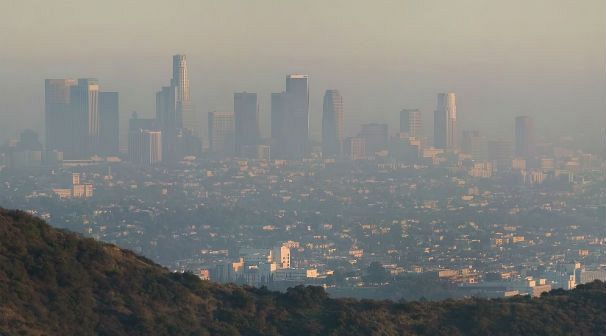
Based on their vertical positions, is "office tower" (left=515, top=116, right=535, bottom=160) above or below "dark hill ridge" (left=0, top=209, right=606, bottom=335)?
above

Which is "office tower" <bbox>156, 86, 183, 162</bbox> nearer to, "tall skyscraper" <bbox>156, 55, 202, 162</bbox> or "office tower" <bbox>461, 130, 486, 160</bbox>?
"tall skyscraper" <bbox>156, 55, 202, 162</bbox>

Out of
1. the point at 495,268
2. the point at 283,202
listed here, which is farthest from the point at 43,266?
the point at 283,202

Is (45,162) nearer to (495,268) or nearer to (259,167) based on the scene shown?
(259,167)

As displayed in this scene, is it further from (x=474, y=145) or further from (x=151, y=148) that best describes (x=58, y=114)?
(x=474, y=145)

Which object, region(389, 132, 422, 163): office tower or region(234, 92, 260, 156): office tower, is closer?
region(389, 132, 422, 163): office tower

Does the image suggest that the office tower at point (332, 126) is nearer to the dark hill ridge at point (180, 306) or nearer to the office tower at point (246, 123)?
the office tower at point (246, 123)

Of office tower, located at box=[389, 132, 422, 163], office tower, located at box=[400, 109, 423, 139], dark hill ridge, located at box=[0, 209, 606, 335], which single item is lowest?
dark hill ridge, located at box=[0, 209, 606, 335]

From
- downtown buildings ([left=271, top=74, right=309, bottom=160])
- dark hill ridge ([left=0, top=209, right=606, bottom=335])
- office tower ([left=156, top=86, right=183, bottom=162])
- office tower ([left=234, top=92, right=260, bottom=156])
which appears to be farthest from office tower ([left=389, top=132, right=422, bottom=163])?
dark hill ridge ([left=0, top=209, right=606, bottom=335])
